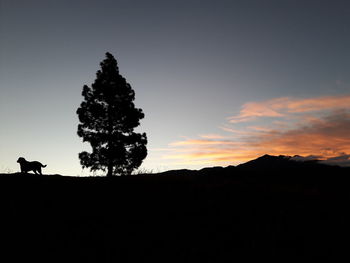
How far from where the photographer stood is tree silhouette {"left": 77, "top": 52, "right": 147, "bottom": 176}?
75.7ft

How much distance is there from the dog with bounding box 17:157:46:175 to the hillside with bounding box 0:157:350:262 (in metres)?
4.81

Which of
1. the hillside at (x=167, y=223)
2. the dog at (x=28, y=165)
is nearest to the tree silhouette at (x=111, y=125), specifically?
the dog at (x=28, y=165)

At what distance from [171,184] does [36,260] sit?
23.2 ft

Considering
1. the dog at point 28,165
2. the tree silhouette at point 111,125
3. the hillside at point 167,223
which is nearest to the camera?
the hillside at point 167,223

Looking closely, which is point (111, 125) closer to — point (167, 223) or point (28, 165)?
point (28, 165)

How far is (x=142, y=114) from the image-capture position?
25078 mm

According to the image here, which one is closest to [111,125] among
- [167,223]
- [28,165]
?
[28,165]

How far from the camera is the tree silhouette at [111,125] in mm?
23062

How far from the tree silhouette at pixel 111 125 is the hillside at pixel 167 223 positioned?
39.6ft

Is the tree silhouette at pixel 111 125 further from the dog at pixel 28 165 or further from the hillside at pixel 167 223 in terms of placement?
the hillside at pixel 167 223

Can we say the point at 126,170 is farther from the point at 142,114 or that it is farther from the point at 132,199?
the point at 132,199

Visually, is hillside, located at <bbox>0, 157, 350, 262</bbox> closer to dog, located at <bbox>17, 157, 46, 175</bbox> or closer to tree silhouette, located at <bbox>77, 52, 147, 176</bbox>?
dog, located at <bbox>17, 157, 46, 175</bbox>

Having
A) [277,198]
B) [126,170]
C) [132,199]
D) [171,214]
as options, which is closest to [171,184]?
[132,199]

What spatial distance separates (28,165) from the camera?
1555cm
